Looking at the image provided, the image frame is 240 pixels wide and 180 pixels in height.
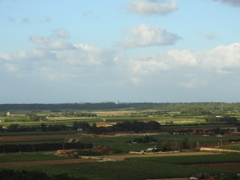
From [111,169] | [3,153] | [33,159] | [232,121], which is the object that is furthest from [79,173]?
[232,121]

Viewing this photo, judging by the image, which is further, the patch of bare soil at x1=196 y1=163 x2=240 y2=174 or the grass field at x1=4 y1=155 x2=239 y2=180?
the patch of bare soil at x1=196 y1=163 x2=240 y2=174

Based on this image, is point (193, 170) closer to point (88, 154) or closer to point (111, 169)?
point (111, 169)

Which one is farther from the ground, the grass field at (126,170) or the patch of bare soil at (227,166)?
the grass field at (126,170)

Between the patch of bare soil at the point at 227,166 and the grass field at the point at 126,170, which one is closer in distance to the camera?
the grass field at the point at 126,170

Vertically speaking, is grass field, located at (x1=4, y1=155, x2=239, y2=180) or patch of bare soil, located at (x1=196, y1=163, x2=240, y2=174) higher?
grass field, located at (x1=4, y1=155, x2=239, y2=180)

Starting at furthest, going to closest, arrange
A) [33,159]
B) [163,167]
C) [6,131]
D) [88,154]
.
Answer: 1. [6,131]
2. [88,154]
3. [33,159]
4. [163,167]

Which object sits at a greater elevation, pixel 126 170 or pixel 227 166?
pixel 126 170

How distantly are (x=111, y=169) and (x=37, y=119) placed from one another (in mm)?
110190

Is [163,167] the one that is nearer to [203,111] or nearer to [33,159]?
[33,159]

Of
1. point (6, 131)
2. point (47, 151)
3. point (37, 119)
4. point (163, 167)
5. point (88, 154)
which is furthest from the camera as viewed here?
point (37, 119)

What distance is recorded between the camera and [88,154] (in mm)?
73500

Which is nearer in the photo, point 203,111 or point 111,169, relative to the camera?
point 111,169

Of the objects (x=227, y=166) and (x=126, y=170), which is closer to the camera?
(x=126, y=170)

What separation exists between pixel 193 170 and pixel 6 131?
75885 millimetres
